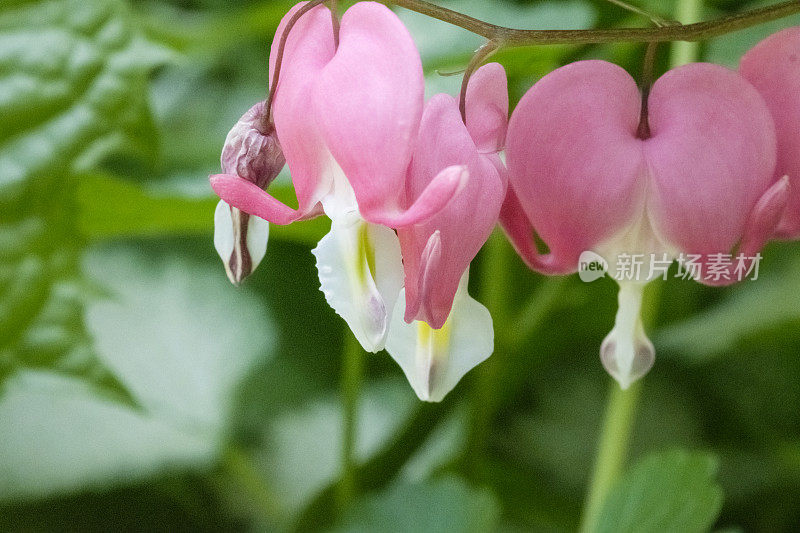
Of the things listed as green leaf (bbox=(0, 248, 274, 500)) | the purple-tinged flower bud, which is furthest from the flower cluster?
green leaf (bbox=(0, 248, 274, 500))

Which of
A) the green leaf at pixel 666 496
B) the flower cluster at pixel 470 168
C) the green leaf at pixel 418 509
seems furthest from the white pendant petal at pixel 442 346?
the green leaf at pixel 418 509

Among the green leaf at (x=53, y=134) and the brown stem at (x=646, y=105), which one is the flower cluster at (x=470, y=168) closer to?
the brown stem at (x=646, y=105)

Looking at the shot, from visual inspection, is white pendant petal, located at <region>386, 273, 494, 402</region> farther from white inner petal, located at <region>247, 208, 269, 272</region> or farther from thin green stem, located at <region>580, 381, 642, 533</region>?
thin green stem, located at <region>580, 381, 642, 533</region>

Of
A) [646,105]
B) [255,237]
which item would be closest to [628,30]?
[646,105]

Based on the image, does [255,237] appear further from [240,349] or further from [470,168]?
[240,349]

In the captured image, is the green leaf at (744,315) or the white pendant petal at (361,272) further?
the green leaf at (744,315)

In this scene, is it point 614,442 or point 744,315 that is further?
point 744,315
